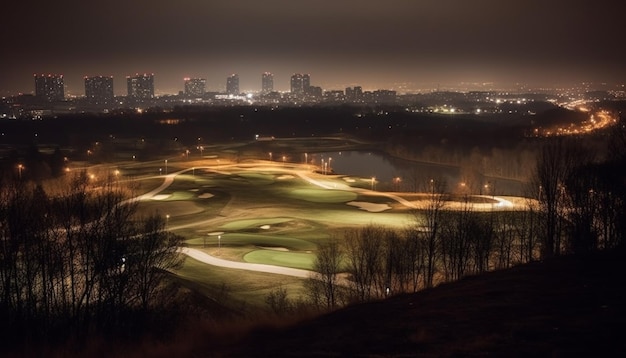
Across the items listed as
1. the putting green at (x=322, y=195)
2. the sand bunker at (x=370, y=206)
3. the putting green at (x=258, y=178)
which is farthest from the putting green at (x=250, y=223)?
the putting green at (x=258, y=178)

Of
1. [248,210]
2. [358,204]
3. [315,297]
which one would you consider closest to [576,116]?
[358,204]

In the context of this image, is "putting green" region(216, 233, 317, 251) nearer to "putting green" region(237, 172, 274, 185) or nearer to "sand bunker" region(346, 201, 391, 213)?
"sand bunker" region(346, 201, 391, 213)

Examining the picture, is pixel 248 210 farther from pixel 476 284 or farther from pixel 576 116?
pixel 576 116

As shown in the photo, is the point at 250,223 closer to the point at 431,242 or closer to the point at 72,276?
the point at 431,242

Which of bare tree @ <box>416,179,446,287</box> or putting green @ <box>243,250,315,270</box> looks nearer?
bare tree @ <box>416,179,446,287</box>

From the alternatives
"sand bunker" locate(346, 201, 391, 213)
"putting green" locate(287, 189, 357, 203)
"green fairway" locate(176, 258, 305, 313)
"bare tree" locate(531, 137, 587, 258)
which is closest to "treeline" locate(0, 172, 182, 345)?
"green fairway" locate(176, 258, 305, 313)

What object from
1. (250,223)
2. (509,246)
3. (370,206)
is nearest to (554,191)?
(509,246)
